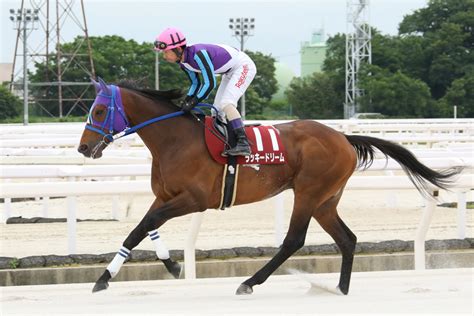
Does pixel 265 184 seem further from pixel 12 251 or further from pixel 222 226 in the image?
pixel 222 226

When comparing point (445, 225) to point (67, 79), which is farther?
point (67, 79)

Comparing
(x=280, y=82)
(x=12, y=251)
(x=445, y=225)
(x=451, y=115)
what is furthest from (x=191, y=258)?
(x=280, y=82)

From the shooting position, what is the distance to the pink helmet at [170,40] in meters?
5.88

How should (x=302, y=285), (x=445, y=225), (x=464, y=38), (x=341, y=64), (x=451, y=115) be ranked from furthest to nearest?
1. (x=341, y=64)
2. (x=464, y=38)
3. (x=451, y=115)
4. (x=445, y=225)
5. (x=302, y=285)

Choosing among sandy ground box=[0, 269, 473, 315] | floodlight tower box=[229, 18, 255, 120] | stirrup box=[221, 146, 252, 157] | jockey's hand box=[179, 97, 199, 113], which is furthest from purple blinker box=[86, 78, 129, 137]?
floodlight tower box=[229, 18, 255, 120]

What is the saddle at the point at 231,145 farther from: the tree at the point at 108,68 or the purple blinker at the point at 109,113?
the tree at the point at 108,68

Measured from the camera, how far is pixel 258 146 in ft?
19.8

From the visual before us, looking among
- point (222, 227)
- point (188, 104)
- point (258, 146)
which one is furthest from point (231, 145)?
point (222, 227)

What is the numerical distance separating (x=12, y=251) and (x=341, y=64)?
140ft

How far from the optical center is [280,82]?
7100 centimetres

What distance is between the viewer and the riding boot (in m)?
5.89

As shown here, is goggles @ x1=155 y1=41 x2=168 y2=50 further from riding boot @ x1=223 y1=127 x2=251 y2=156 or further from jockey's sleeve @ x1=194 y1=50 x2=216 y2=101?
riding boot @ x1=223 y1=127 x2=251 y2=156

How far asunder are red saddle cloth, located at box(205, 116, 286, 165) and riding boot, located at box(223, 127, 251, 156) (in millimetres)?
52

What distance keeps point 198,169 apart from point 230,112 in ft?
1.47
